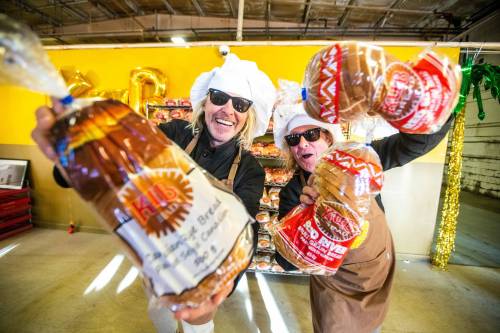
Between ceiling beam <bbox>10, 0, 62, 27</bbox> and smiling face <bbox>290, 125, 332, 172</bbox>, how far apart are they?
22.5 feet

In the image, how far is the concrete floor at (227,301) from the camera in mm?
2197

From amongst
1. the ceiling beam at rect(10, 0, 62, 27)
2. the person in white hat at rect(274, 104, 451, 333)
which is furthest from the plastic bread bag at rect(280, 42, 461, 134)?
the ceiling beam at rect(10, 0, 62, 27)

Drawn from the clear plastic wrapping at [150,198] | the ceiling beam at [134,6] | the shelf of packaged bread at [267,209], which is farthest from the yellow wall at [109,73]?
the clear plastic wrapping at [150,198]

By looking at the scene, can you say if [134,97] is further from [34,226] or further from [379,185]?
[379,185]

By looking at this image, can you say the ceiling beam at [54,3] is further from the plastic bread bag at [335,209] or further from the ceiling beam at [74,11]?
the plastic bread bag at [335,209]

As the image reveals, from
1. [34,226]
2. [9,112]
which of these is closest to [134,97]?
[9,112]

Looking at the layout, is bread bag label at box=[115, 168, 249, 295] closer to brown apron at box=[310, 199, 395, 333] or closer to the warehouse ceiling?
brown apron at box=[310, 199, 395, 333]

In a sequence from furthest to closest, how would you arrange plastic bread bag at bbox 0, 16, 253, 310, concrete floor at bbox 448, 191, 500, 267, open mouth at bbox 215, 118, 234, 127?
concrete floor at bbox 448, 191, 500, 267 < open mouth at bbox 215, 118, 234, 127 < plastic bread bag at bbox 0, 16, 253, 310

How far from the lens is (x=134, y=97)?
3652 millimetres

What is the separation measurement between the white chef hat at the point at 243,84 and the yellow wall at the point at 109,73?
2.55 m

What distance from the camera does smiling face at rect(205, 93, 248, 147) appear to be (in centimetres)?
119

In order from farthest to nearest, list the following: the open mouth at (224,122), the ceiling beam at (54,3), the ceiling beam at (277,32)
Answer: the ceiling beam at (277,32)
the ceiling beam at (54,3)
the open mouth at (224,122)

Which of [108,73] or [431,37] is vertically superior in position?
[431,37]

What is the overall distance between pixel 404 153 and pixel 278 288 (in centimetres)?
241
